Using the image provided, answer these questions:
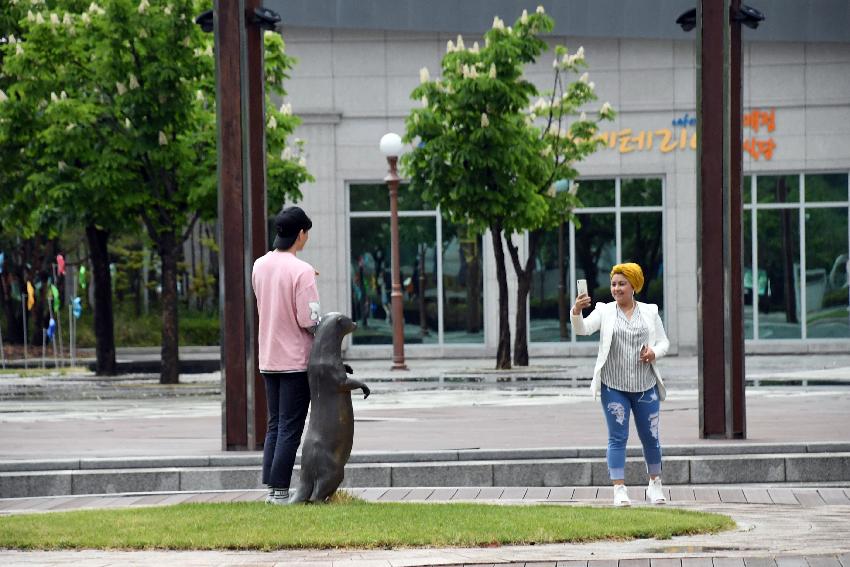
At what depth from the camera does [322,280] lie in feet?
123

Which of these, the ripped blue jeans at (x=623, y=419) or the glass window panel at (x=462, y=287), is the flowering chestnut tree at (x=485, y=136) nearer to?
the glass window panel at (x=462, y=287)

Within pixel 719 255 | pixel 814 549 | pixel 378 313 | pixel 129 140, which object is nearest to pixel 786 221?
pixel 378 313

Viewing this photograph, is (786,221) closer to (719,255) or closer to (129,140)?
(129,140)

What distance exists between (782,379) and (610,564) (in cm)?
1824

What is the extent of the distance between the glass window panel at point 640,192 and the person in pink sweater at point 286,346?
26.9 meters

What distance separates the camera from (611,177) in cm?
3700

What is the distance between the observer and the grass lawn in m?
8.92

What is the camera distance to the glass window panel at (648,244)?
3700cm

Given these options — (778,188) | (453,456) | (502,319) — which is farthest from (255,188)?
(778,188)

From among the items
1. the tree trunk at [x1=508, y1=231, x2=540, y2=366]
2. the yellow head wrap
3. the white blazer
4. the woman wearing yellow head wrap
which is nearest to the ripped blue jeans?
the woman wearing yellow head wrap

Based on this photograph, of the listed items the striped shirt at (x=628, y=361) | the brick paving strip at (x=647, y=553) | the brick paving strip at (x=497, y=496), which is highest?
the striped shirt at (x=628, y=361)

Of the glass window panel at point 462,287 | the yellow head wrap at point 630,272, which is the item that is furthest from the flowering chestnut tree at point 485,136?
the yellow head wrap at point 630,272

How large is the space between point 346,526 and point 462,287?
93.5ft

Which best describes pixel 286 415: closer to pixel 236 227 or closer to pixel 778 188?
pixel 236 227
